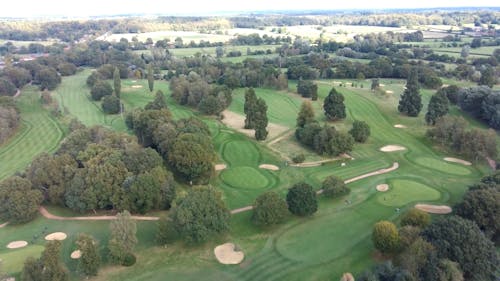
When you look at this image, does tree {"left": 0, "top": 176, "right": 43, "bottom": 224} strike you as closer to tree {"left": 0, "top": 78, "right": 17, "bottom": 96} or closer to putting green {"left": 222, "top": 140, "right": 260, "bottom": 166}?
putting green {"left": 222, "top": 140, "right": 260, "bottom": 166}

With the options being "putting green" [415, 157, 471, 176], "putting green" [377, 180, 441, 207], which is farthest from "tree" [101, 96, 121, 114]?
"putting green" [415, 157, 471, 176]

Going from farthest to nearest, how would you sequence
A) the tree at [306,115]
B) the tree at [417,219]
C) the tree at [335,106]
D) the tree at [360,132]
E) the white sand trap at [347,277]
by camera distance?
the tree at [335,106]
the tree at [306,115]
the tree at [360,132]
the tree at [417,219]
the white sand trap at [347,277]

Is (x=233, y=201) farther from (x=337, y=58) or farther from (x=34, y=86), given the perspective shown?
(x=337, y=58)

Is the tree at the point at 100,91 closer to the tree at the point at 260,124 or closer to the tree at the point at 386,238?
the tree at the point at 260,124

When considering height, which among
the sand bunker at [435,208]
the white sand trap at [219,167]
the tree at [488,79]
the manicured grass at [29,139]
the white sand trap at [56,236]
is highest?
the tree at [488,79]

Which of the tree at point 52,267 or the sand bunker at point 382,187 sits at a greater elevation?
the tree at point 52,267

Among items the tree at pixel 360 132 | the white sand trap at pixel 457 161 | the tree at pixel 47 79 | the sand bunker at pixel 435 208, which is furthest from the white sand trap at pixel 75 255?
the tree at pixel 47 79

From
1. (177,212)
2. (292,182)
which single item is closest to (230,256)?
(177,212)
